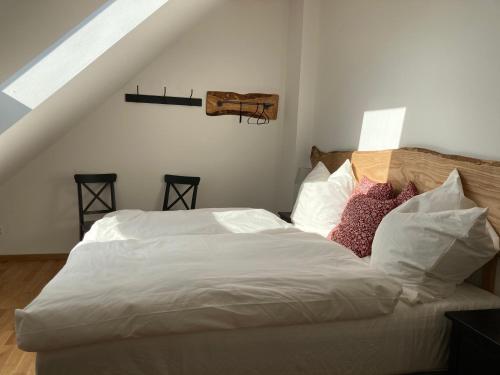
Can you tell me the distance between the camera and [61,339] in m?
1.30

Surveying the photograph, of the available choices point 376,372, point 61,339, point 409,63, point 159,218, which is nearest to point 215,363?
point 61,339

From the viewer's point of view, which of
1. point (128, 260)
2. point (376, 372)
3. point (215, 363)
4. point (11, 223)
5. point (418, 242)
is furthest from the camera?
point (11, 223)

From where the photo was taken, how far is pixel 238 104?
4.04 metres

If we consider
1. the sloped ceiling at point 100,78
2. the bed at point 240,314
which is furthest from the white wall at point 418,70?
the sloped ceiling at point 100,78

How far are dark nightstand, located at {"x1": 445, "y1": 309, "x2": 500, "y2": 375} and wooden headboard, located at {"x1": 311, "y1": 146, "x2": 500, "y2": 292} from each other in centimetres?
36

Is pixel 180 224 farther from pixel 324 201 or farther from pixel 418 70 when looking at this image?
pixel 418 70

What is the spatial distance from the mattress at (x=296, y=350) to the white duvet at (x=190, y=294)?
0.13 feet

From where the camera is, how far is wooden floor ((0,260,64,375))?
2109 millimetres

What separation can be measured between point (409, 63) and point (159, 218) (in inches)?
78.2

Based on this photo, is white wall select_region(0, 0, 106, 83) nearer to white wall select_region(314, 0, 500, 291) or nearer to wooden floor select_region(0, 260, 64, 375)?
wooden floor select_region(0, 260, 64, 375)

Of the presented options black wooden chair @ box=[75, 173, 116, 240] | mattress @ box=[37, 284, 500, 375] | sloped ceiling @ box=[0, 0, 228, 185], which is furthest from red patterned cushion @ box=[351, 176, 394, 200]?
black wooden chair @ box=[75, 173, 116, 240]

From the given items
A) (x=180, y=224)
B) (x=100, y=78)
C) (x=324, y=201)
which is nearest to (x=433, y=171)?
(x=324, y=201)

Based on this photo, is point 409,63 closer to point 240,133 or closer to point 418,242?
point 418,242

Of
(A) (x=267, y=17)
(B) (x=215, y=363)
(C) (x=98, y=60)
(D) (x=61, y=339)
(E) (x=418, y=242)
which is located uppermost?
(A) (x=267, y=17)
